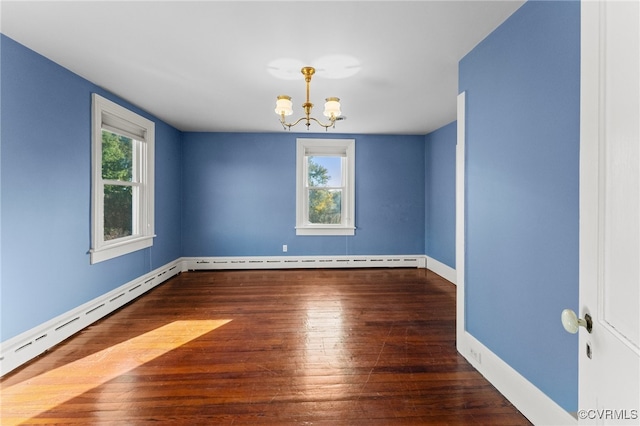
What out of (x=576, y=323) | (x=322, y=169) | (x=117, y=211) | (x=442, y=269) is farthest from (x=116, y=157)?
(x=442, y=269)

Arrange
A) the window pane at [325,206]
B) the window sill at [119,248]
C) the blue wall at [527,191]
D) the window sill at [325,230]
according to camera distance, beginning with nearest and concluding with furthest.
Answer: the blue wall at [527,191], the window sill at [119,248], the window sill at [325,230], the window pane at [325,206]

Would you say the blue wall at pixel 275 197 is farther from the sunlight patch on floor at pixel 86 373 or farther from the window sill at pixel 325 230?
the sunlight patch on floor at pixel 86 373

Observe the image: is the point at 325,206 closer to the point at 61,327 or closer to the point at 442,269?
the point at 442,269

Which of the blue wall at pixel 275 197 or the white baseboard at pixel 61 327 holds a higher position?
the blue wall at pixel 275 197

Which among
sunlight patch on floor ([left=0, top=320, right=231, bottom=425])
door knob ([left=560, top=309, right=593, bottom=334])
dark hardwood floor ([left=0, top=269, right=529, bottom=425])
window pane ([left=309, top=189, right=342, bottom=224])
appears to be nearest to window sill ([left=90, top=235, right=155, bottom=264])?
dark hardwood floor ([left=0, top=269, right=529, bottom=425])

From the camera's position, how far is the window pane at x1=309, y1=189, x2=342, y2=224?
5.61 m

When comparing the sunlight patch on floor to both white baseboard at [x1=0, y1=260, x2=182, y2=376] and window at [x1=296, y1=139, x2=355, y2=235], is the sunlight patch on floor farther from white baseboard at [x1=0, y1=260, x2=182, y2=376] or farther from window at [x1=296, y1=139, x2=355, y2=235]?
window at [x1=296, y1=139, x2=355, y2=235]

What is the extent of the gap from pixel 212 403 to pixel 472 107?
268 cm

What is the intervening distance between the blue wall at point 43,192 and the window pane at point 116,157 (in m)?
0.41

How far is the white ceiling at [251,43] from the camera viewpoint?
1900 millimetres

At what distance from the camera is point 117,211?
3703 millimetres

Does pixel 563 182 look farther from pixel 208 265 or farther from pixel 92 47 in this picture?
pixel 208 265

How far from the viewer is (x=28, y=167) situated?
2.38m

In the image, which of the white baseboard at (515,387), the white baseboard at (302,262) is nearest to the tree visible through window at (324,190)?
the white baseboard at (302,262)
